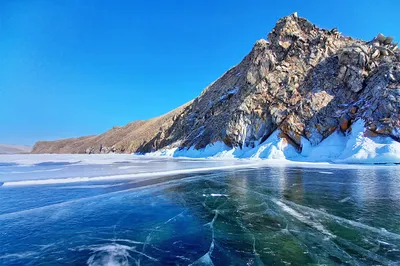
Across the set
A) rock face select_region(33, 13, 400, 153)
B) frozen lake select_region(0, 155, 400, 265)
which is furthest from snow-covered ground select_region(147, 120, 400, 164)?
frozen lake select_region(0, 155, 400, 265)

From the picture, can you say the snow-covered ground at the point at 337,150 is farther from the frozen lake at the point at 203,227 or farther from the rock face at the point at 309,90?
the frozen lake at the point at 203,227

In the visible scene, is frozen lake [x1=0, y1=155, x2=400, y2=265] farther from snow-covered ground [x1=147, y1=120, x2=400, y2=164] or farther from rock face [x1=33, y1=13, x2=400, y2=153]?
rock face [x1=33, y1=13, x2=400, y2=153]

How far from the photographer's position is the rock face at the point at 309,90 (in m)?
29.4

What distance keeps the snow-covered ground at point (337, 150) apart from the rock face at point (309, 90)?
1.14 metres

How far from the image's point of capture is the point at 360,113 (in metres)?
29.3

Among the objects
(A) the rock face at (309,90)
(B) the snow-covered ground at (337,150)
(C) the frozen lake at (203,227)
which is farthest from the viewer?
(A) the rock face at (309,90)

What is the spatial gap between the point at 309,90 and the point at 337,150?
13054 mm

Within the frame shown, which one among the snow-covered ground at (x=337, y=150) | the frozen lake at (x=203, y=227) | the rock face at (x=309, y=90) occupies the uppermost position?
the rock face at (x=309, y=90)

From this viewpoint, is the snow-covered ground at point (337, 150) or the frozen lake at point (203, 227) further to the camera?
the snow-covered ground at point (337, 150)

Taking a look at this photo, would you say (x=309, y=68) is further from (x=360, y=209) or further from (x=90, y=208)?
(x=90, y=208)

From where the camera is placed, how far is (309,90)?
38344 mm

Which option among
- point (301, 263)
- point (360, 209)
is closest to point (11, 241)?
point (301, 263)

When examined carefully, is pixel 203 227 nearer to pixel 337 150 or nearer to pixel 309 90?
pixel 337 150

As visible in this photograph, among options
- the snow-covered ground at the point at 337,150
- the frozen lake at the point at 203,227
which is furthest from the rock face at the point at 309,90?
the frozen lake at the point at 203,227
